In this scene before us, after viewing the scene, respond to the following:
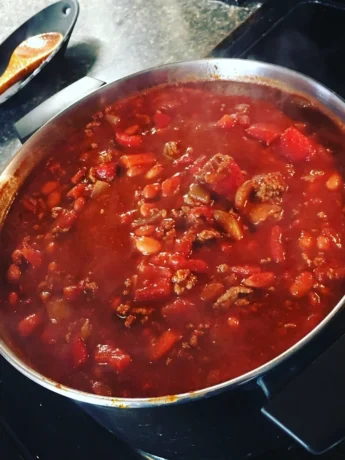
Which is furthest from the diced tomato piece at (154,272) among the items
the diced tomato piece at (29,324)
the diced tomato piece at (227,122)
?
the diced tomato piece at (227,122)

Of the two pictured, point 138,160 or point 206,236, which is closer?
point 206,236

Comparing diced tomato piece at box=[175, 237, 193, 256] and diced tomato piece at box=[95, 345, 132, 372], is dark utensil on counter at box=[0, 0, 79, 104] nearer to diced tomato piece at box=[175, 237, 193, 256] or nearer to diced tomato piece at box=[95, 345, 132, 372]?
diced tomato piece at box=[175, 237, 193, 256]

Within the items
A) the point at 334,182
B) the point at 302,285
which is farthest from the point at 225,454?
the point at 334,182

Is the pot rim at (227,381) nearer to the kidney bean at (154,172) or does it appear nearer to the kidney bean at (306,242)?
the kidney bean at (306,242)

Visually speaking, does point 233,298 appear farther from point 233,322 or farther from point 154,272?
point 154,272

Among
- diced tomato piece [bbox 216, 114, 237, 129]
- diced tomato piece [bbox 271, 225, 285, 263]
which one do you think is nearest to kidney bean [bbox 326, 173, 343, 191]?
diced tomato piece [bbox 271, 225, 285, 263]

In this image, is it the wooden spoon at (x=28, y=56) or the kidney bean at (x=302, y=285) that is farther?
the wooden spoon at (x=28, y=56)

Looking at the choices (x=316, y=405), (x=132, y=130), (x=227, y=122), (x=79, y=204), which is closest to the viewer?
(x=316, y=405)
